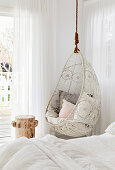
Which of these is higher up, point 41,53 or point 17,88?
point 41,53

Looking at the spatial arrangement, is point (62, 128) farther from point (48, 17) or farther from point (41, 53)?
point (48, 17)

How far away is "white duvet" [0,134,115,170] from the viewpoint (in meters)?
1.70

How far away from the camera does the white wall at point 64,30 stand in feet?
15.1

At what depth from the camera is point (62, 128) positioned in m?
3.70

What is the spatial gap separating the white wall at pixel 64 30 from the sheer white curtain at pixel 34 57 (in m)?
0.17

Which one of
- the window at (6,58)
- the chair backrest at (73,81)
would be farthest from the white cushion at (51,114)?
the window at (6,58)

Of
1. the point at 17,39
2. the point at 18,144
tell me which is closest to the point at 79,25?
the point at 17,39

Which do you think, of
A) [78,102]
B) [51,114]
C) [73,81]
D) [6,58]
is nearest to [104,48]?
[73,81]

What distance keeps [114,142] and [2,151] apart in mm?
1106

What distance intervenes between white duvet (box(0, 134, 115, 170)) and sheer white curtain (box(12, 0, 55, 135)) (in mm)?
1961

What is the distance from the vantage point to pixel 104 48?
4090mm

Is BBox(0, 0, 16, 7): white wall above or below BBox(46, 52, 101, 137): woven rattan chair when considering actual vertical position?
above

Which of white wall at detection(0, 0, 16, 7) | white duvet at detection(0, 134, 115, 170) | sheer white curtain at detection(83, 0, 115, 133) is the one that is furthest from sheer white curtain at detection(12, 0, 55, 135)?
white duvet at detection(0, 134, 115, 170)

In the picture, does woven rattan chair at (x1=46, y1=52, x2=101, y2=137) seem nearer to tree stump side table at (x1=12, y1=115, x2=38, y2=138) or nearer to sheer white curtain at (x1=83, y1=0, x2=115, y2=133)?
sheer white curtain at (x1=83, y1=0, x2=115, y2=133)
